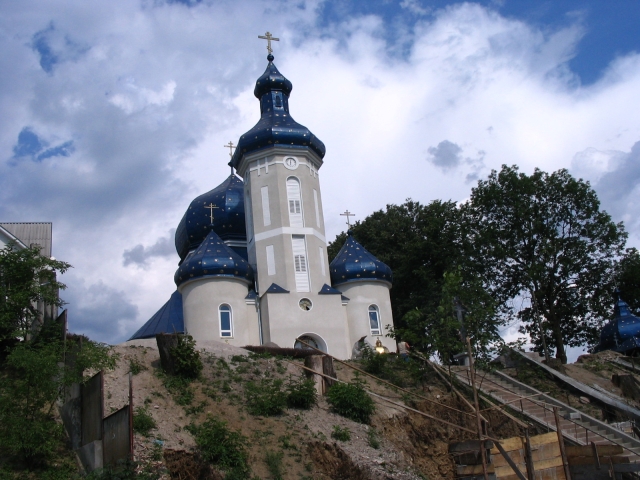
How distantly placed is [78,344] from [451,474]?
10.1 meters

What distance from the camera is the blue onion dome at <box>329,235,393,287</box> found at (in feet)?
100

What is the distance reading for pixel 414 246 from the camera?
120ft

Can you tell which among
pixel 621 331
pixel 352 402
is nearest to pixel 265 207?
pixel 352 402

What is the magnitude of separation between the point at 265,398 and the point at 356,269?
13.1m

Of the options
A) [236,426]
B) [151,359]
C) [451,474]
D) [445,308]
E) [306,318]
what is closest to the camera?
[236,426]

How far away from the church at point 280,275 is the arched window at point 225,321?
0.14ft

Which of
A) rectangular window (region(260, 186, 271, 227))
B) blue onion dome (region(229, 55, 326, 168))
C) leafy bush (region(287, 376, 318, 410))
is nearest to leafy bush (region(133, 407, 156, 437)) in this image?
leafy bush (region(287, 376, 318, 410))

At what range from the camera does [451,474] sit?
723 inches

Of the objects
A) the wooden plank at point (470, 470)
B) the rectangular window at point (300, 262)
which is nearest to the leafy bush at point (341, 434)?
the wooden plank at point (470, 470)

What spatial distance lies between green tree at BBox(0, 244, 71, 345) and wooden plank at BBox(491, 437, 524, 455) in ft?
40.1

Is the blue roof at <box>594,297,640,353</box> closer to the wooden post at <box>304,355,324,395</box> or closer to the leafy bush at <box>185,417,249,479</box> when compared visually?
the wooden post at <box>304,355,324,395</box>

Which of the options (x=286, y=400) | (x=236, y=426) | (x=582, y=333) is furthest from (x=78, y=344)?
(x=582, y=333)

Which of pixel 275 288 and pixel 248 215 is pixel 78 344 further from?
pixel 248 215

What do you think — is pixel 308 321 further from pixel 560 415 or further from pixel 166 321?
pixel 560 415
